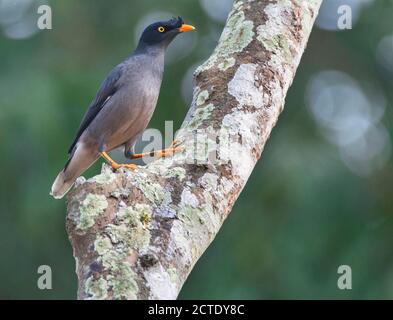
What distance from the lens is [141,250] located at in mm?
3023

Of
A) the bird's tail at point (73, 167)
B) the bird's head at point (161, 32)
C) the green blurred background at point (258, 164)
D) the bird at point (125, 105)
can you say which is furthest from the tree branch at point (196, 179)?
the green blurred background at point (258, 164)

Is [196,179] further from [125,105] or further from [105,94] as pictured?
[105,94]

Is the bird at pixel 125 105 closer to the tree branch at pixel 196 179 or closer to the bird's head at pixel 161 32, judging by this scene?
the bird's head at pixel 161 32

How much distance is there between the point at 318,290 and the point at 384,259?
997 mm

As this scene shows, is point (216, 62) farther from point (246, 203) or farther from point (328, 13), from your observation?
point (328, 13)

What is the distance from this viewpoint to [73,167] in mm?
5918

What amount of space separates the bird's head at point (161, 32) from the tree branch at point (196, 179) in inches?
59.0

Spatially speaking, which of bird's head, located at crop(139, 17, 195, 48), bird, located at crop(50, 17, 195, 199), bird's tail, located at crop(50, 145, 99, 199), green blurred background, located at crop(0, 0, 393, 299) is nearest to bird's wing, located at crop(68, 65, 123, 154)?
bird, located at crop(50, 17, 195, 199)

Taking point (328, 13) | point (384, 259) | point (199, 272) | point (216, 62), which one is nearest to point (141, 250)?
point (216, 62)

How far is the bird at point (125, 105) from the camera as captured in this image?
5.67m

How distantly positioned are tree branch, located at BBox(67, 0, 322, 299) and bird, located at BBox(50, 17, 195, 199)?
138cm

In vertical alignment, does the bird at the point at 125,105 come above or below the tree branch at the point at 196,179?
above

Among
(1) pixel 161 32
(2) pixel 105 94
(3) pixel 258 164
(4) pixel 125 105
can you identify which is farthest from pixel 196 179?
(3) pixel 258 164

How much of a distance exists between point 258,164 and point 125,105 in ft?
16.4
